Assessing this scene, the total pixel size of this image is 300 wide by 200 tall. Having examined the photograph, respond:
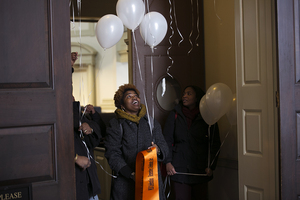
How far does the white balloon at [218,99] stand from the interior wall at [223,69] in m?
0.51

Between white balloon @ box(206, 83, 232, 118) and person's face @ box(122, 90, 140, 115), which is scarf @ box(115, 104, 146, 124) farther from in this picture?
white balloon @ box(206, 83, 232, 118)

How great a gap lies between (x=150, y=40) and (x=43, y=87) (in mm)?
1066

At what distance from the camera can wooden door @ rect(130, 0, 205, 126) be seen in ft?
10.7

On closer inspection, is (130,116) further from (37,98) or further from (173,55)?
(173,55)

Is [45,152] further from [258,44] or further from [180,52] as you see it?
[180,52]

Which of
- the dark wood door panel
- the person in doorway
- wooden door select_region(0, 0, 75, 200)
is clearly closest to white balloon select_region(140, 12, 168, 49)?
the person in doorway

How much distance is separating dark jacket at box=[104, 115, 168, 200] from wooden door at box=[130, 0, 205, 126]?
97cm

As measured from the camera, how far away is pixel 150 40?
93.0 inches

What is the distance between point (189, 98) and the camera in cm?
279

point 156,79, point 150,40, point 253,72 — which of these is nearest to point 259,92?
point 253,72

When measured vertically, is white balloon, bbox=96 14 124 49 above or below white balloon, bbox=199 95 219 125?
above

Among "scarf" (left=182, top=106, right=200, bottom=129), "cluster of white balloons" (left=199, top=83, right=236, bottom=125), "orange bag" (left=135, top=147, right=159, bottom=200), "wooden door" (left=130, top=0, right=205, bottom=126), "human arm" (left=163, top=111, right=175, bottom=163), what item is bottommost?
"orange bag" (left=135, top=147, right=159, bottom=200)

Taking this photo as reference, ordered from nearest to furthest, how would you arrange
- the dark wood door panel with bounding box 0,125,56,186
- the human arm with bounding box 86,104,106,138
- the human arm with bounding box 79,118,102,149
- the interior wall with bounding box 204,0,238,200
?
the dark wood door panel with bounding box 0,125,56,186 → the human arm with bounding box 79,118,102,149 → the human arm with bounding box 86,104,106,138 → the interior wall with bounding box 204,0,238,200

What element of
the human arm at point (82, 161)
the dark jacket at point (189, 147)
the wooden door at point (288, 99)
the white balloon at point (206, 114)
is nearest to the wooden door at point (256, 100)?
the wooden door at point (288, 99)
